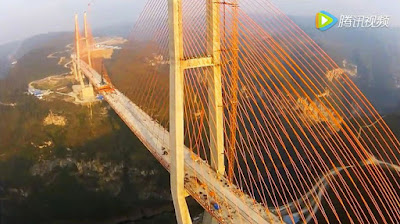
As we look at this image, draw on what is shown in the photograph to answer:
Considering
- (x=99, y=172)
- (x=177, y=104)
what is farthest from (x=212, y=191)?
(x=99, y=172)

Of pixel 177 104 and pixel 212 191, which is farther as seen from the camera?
pixel 212 191

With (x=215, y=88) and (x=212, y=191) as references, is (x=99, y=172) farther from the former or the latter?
(x=215, y=88)

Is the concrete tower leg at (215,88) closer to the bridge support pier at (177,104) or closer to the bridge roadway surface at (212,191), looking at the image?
the bridge roadway surface at (212,191)

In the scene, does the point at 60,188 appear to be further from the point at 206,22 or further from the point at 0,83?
the point at 206,22

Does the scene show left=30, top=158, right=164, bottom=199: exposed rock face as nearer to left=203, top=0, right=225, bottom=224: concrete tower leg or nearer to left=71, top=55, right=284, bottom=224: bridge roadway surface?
left=71, top=55, right=284, bottom=224: bridge roadway surface

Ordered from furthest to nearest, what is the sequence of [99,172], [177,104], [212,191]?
→ [99,172] < [212,191] < [177,104]

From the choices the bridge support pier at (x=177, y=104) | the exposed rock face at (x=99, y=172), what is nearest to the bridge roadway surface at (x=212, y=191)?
the bridge support pier at (x=177, y=104)

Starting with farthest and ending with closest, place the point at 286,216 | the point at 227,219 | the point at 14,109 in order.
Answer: the point at 14,109
the point at 286,216
the point at 227,219

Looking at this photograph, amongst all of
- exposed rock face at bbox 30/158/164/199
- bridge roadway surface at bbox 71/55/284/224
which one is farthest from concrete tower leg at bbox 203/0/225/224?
exposed rock face at bbox 30/158/164/199

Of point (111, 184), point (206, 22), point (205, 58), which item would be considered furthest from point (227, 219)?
point (111, 184)
